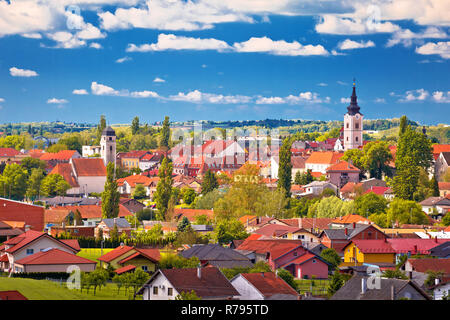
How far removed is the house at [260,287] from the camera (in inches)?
647

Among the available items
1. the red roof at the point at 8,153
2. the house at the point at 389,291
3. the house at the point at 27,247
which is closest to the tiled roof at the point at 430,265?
the house at the point at 389,291

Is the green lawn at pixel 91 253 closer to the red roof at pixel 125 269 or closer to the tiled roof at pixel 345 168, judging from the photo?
the red roof at pixel 125 269

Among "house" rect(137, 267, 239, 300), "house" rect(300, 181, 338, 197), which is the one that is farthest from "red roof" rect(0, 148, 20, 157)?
"house" rect(137, 267, 239, 300)

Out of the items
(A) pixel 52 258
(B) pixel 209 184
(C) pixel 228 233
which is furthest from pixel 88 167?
(A) pixel 52 258

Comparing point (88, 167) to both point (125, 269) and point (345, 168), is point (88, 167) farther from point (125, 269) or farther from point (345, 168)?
point (125, 269)

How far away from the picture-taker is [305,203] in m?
42.5

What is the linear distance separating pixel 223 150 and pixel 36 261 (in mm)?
48478

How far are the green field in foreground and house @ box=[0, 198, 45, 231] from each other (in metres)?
14.2

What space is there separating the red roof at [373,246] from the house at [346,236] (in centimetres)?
100

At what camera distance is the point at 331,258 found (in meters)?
25.5

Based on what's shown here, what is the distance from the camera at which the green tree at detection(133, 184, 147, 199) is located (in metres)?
53.8

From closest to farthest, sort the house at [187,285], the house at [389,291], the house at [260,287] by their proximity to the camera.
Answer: the house at [389,291]
the house at [187,285]
the house at [260,287]
